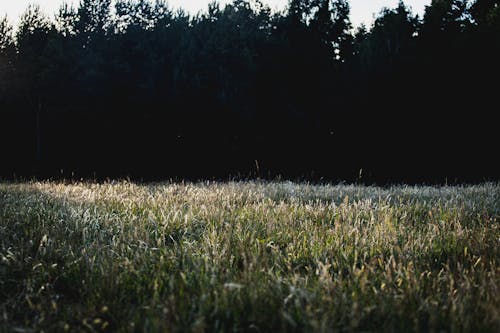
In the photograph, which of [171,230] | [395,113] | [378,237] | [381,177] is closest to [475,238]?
[378,237]

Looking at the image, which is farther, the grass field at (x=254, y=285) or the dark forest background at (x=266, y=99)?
the dark forest background at (x=266, y=99)

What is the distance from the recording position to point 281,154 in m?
26.4

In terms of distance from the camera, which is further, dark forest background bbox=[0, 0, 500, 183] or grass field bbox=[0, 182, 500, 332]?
dark forest background bbox=[0, 0, 500, 183]

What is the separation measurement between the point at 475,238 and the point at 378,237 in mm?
866

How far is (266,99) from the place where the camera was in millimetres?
28266

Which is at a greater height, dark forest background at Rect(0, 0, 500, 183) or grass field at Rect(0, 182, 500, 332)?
dark forest background at Rect(0, 0, 500, 183)

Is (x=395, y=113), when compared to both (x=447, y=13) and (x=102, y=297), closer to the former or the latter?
(x=447, y=13)

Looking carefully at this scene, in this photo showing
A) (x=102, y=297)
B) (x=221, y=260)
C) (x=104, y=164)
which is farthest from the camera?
(x=104, y=164)

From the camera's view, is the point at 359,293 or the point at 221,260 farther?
the point at 221,260

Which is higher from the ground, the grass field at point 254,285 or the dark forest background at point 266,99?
the dark forest background at point 266,99

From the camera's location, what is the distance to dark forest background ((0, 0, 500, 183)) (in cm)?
2575

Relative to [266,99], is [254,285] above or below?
below

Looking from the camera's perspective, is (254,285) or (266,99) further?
(266,99)

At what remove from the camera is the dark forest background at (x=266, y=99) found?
25.8 m
